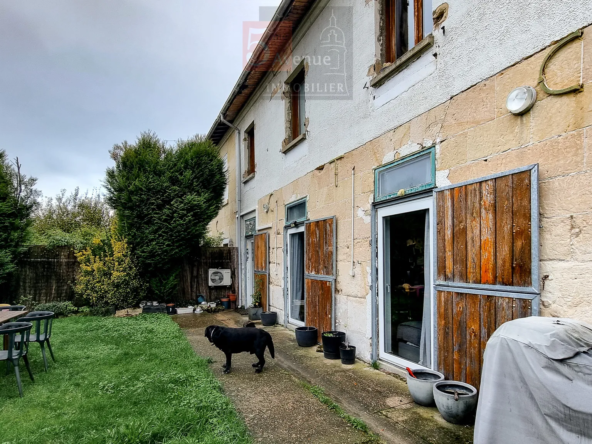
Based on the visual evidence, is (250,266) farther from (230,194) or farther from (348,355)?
(348,355)

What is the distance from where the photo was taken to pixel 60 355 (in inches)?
211

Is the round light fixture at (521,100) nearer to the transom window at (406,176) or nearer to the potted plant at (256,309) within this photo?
the transom window at (406,176)

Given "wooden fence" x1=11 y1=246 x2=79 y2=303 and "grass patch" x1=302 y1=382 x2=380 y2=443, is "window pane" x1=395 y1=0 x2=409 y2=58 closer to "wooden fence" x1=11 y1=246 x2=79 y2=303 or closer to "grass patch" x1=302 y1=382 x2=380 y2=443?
"grass patch" x1=302 y1=382 x2=380 y2=443

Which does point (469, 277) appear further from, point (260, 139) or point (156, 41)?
point (156, 41)

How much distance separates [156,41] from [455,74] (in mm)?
8152

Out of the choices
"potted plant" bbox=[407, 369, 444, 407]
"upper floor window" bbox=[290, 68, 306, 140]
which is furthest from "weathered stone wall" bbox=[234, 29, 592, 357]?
"upper floor window" bbox=[290, 68, 306, 140]

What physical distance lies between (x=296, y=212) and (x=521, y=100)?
185 inches

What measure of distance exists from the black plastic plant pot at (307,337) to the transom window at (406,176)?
252 cm

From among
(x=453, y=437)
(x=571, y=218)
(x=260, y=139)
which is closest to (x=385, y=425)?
(x=453, y=437)

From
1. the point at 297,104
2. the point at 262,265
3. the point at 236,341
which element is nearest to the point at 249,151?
the point at 297,104

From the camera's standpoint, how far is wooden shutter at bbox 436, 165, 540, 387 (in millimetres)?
2658

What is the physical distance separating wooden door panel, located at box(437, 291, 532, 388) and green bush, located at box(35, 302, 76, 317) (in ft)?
30.1

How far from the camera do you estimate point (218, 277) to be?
426 inches

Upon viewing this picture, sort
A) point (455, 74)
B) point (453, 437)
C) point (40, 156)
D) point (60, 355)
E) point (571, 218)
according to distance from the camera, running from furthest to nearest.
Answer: point (40, 156) < point (60, 355) < point (455, 74) < point (453, 437) < point (571, 218)
